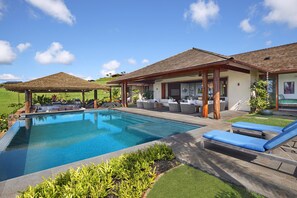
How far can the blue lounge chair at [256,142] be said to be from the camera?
3.80 meters

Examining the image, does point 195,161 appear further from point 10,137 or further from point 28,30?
point 28,30

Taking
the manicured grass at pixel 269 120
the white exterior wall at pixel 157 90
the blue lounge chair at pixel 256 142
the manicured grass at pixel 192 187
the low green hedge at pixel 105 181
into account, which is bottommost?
the manicured grass at pixel 192 187

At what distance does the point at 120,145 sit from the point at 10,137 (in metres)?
6.14

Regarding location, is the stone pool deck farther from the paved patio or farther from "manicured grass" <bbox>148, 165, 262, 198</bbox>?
"manicured grass" <bbox>148, 165, 262, 198</bbox>

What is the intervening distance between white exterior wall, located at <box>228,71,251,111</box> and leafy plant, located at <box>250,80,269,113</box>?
719mm

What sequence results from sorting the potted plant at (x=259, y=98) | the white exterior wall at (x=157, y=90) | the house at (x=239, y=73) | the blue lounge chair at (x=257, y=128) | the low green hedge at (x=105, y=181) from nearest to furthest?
1. the low green hedge at (x=105, y=181)
2. the blue lounge chair at (x=257, y=128)
3. the house at (x=239, y=73)
4. the potted plant at (x=259, y=98)
5. the white exterior wall at (x=157, y=90)

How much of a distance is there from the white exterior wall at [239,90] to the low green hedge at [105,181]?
504 inches

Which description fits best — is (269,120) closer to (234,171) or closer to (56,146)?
(234,171)

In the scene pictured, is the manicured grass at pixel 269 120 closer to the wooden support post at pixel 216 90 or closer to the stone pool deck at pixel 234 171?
the wooden support post at pixel 216 90

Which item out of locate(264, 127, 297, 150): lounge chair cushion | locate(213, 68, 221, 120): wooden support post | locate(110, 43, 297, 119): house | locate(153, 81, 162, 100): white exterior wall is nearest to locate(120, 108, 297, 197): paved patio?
locate(264, 127, 297, 150): lounge chair cushion

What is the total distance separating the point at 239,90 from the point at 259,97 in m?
2.01

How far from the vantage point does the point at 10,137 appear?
8430 mm

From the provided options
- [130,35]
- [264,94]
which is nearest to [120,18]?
[130,35]

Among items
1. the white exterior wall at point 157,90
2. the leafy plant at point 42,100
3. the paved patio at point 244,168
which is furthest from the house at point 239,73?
the leafy plant at point 42,100
